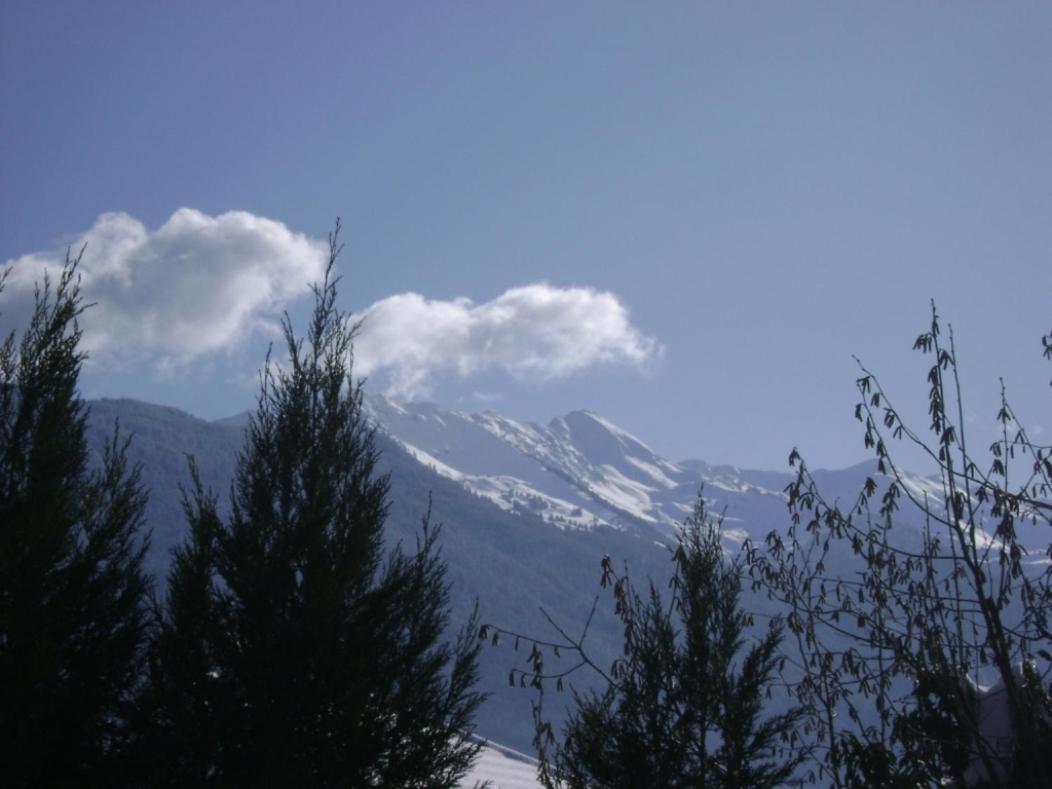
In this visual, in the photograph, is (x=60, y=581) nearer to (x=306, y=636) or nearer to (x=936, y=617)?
(x=306, y=636)

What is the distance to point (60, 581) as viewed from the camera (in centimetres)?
1139

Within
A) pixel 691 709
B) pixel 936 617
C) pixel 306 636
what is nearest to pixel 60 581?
pixel 306 636

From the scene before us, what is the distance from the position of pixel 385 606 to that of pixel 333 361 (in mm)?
3107

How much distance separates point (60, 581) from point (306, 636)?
4.15 m

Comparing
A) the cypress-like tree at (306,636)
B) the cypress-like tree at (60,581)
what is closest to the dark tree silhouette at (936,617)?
the cypress-like tree at (306,636)

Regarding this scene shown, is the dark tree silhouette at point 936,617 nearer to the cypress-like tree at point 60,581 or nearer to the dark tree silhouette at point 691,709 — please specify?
the dark tree silhouette at point 691,709

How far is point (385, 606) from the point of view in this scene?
9938mm

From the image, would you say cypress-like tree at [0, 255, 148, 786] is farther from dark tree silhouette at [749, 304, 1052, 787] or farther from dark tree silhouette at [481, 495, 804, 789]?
dark tree silhouette at [749, 304, 1052, 787]

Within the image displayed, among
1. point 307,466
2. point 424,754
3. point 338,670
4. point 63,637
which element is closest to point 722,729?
point 424,754

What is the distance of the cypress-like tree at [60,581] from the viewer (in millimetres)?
9945

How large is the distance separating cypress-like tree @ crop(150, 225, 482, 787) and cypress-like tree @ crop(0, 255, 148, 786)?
1.34m

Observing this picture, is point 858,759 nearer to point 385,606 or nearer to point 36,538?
point 385,606

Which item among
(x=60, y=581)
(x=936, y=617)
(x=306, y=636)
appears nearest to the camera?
(x=936, y=617)

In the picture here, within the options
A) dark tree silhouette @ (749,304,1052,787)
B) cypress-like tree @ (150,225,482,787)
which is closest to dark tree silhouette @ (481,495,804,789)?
cypress-like tree @ (150,225,482,787)
